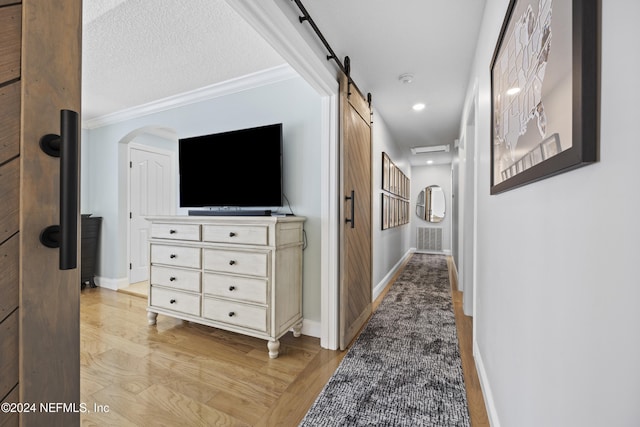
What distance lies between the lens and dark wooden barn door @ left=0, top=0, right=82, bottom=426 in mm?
511

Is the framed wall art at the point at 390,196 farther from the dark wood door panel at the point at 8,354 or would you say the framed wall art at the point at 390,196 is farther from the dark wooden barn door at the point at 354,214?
the dark wood door panel at the point at 8,354

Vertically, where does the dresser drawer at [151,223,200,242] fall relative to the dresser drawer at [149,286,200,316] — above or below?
above

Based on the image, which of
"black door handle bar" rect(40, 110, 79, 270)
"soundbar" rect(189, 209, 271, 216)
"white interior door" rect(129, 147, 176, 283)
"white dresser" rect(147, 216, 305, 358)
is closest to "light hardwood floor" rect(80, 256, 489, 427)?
"white dresser" rect(147, 216, 305, 358)

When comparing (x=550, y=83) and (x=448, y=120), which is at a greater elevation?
(x=448, y=120)

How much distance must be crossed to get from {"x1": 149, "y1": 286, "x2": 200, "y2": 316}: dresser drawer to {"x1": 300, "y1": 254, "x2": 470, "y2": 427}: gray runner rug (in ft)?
4.30

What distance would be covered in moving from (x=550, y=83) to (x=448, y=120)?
3.60 metres

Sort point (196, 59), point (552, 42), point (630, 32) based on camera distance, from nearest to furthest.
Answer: point (630, 32) → point (552, 42) → point (196, 59)

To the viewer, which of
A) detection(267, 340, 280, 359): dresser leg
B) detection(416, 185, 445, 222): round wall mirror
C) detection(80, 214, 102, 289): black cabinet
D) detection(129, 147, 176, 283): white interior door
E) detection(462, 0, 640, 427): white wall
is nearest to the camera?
detection(462, 0, 640, 427): white wall

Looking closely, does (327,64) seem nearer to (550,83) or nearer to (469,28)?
(469,28)

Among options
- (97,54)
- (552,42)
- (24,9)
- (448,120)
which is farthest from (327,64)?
(448,120)

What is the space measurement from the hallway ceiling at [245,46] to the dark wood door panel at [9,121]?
1.48 metres

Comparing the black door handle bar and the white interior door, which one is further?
the white interior door

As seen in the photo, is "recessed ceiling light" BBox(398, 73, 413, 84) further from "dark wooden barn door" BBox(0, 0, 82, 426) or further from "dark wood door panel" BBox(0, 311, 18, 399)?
"dark wood door panel" BBox(0, 311, 18, 399)

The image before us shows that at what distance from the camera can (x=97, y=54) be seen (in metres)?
2.31
